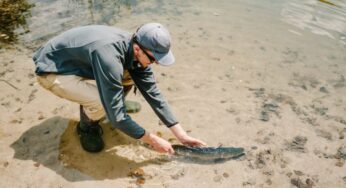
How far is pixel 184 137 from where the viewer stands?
3.43 metres

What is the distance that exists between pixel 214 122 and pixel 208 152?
0.72 m

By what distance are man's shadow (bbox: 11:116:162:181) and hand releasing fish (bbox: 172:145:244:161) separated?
30cm

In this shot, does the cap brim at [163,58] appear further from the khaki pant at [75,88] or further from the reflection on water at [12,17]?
the reflection on water at [12,17]

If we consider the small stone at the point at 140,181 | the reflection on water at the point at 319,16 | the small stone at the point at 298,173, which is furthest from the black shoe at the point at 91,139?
the reflection on water at the point at 319,16

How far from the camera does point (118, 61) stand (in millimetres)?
2764

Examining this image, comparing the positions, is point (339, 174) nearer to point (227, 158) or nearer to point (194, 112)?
point (227, 158)

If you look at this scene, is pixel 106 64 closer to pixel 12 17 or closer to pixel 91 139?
pixel 91 139

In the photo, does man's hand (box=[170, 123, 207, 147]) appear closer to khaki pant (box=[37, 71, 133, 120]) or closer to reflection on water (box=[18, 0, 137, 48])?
khaki pant (box=[37, 71, 133, 120])

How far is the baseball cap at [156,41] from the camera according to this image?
8.64ft

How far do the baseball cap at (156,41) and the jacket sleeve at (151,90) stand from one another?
0.53 metres

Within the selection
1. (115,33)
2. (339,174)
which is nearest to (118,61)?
(115,33)

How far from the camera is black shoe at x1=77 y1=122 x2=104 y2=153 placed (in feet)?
11.7

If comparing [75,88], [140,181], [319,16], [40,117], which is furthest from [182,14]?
[140,181]

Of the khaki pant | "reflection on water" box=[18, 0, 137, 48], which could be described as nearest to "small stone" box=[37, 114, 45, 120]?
the khaki pant
